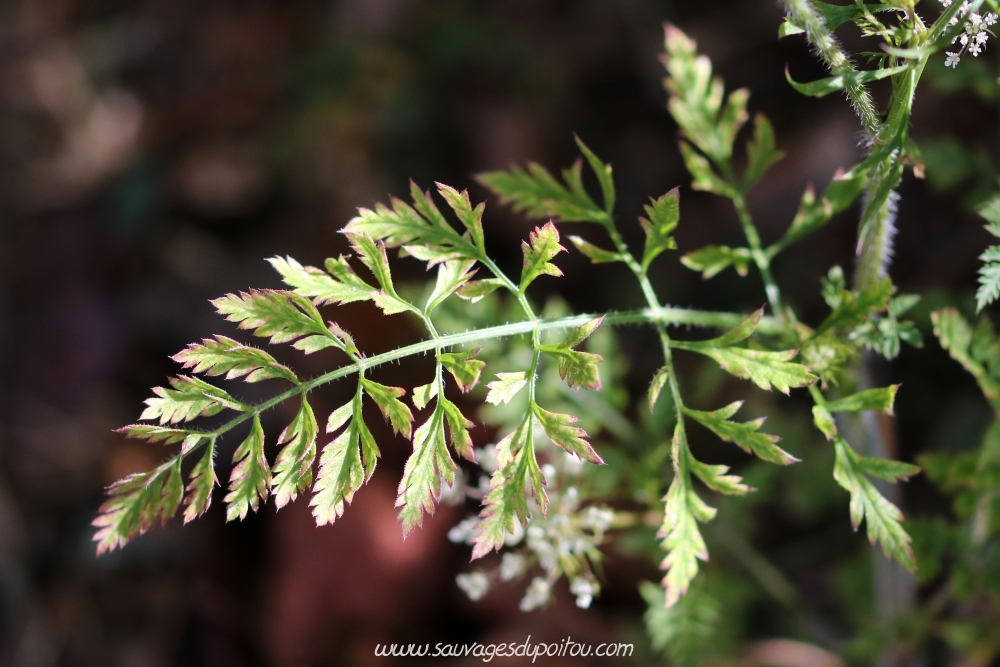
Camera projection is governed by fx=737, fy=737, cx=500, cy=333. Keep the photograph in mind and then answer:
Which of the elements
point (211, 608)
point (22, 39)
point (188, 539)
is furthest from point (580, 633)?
point (22, 39)

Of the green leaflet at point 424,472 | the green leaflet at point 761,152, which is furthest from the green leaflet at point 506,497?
the green leaflet at point 761,152

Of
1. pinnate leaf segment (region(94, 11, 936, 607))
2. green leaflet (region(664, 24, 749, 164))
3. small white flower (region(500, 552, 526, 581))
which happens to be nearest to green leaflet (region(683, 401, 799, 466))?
pinnate leaf segment (region(94, 11, 936, 607))

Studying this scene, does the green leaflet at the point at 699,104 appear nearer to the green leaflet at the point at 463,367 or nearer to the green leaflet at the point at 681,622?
the green leaflet at the point at 463,367

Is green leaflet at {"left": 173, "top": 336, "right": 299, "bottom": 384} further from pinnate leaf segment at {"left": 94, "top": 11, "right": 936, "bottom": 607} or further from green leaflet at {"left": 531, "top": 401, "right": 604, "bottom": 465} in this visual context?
green leaflet at {"left": 531, "top": 401, "right": 604, "bottom": 465}

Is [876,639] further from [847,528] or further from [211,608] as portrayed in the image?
[211,608]

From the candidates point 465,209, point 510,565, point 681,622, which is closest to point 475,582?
point 510,565

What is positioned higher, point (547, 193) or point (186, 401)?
point (547, 193)

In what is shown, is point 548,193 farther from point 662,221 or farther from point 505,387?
point 505,387
